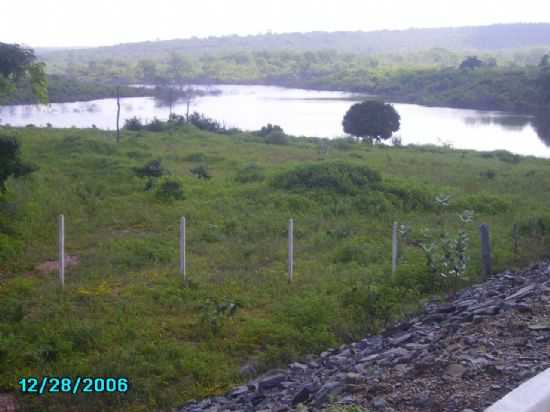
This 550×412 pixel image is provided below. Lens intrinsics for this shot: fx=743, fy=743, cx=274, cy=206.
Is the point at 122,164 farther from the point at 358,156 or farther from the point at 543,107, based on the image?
the point at 543,107

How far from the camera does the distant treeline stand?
60562mm

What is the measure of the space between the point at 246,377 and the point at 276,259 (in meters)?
4.25

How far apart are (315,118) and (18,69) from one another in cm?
4096

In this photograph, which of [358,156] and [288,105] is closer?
[358,156]

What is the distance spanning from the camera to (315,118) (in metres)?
52.6

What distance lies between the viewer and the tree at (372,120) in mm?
37281

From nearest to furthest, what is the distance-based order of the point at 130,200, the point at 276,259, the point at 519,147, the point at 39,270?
the point at 39,270 → the point at 276,259 → the point at 130,200 → the point at 519,147

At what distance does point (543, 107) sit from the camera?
53.2 metres

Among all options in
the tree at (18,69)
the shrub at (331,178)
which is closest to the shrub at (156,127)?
the shrub at (331,178)

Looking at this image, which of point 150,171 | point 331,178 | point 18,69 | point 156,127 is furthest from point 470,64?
point 18,69

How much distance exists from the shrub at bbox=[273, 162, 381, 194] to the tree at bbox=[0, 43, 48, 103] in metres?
5.88

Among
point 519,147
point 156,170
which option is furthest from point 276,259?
point 519,147

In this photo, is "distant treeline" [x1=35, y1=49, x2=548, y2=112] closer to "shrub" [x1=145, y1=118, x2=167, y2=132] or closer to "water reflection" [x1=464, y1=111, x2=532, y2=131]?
"water reflection" [x1=464, y1=111, x2=532, y2=131]

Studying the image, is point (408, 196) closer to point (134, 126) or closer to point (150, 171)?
point (150, 171)
